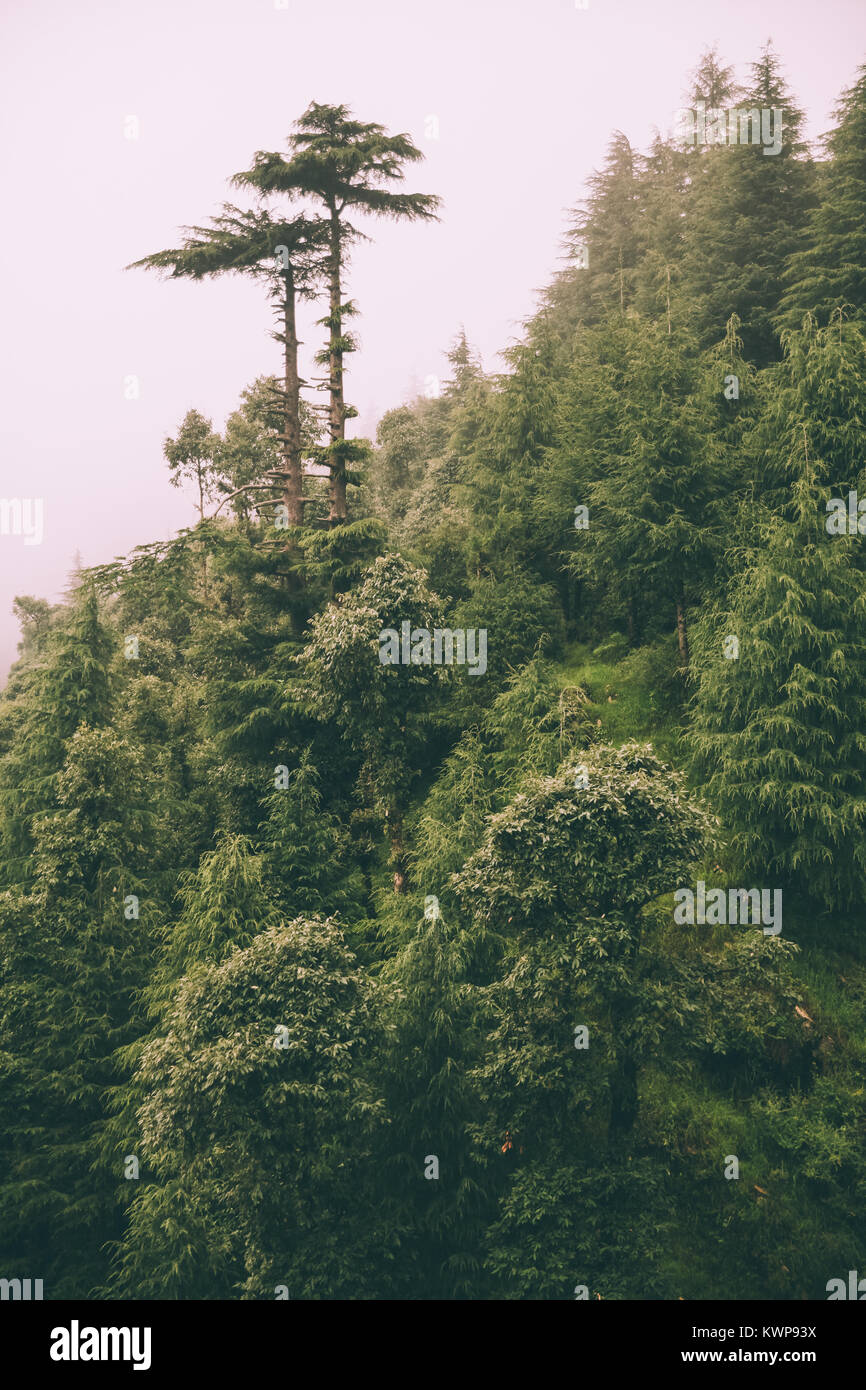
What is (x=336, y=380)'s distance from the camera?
2655 cm

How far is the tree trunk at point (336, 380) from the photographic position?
26.1 m

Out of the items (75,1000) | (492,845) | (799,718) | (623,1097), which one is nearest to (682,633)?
(799,718)

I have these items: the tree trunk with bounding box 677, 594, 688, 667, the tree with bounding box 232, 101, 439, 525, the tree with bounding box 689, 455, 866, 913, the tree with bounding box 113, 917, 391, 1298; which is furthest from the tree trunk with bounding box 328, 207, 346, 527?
the tree with bounding box 113, 917, 391, 1298

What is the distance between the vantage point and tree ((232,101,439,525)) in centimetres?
2533

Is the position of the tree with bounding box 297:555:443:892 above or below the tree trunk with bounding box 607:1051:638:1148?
above

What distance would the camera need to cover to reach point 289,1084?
12.6 m

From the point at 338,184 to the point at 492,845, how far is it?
2391cm

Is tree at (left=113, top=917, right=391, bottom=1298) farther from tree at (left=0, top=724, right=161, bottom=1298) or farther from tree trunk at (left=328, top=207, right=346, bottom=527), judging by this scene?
tree trunk at (left=328, top=207, right=346, bottom=527)

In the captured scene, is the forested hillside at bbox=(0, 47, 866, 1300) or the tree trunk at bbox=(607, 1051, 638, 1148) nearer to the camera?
the forested hillside at bbox=(0, 47, 866, 1300)

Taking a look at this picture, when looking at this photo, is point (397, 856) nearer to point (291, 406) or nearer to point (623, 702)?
point (623, 702)

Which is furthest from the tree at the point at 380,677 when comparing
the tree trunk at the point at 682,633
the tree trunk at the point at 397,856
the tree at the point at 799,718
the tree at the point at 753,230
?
the tree at the point at 753,230

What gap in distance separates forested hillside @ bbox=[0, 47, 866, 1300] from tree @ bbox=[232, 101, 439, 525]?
155 millimetres

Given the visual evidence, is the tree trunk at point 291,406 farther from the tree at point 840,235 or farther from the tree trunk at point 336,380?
the tree at point 840,235

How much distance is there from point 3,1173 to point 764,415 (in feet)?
88.4
